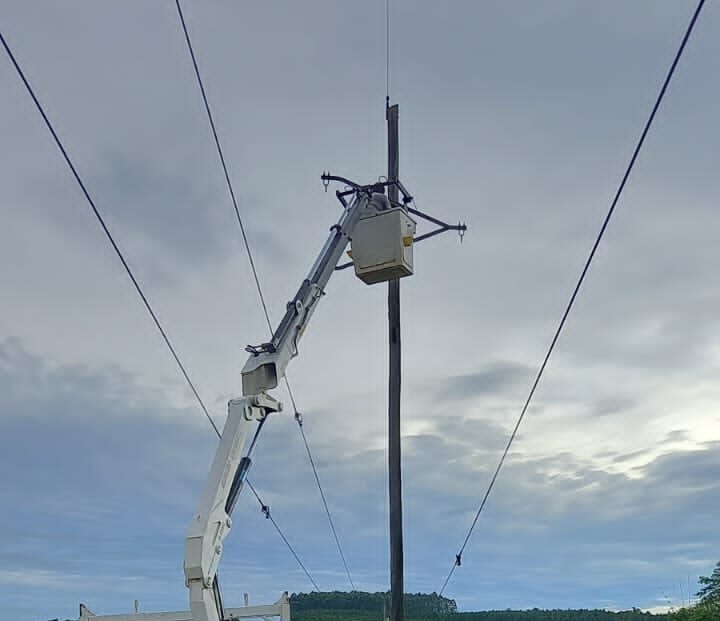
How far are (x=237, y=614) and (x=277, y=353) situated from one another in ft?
25.1

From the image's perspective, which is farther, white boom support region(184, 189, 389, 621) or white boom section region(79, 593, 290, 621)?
white boom section region(79, 593, 290, 621)

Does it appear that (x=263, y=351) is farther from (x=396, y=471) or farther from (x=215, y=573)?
(x=396, y=471)

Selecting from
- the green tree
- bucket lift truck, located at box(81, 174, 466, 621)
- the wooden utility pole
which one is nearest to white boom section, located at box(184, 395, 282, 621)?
bucket lift truck, located at box(81, 174, 466, 621)

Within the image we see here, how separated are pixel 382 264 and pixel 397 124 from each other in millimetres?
3667

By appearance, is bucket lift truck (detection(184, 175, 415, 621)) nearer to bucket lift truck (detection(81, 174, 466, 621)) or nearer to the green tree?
bucket lift truck (detection(81, 174, 466, 621))

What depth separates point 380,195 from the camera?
10930mm

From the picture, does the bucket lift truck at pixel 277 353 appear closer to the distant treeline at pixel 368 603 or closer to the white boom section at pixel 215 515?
the white boom section at pixel 215 515

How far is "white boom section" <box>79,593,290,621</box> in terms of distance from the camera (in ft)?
49.3

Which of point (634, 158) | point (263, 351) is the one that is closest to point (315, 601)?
point (263, 351)

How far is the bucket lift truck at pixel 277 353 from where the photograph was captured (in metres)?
7.57

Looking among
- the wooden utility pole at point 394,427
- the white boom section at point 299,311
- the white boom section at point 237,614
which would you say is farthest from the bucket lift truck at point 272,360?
the white boom section at point 237,614

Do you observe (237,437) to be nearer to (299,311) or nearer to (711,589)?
(299,311)

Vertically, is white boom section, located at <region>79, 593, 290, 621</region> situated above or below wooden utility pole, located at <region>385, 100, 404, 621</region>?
below

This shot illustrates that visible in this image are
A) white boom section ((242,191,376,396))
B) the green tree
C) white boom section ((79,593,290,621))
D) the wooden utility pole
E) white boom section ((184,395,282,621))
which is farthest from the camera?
the green tree
